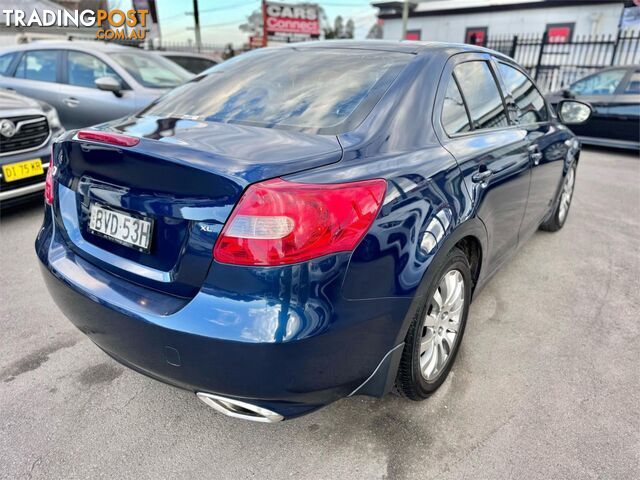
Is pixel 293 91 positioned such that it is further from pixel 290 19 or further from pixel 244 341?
pixel 290 19

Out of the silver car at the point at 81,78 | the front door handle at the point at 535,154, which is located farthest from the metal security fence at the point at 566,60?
the front door handle at the point at 535,154

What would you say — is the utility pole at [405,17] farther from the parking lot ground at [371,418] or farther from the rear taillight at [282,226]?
the rear taillight at [282,226]

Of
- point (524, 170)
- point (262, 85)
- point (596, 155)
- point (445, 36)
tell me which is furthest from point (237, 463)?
point (445, 36)

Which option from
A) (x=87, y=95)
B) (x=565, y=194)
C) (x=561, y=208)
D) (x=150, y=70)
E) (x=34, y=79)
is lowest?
(x=561, y=208)

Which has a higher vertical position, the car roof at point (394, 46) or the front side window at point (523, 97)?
the car roof at point (394, 46)

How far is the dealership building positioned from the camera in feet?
62.1

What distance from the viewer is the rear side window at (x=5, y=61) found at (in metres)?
6.35

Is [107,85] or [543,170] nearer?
[543,170]

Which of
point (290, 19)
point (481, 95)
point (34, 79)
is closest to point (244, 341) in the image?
point (481, 95)

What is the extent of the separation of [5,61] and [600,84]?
9.52 m

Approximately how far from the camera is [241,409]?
1619 mm

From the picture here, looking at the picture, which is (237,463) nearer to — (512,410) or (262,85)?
(512,410)

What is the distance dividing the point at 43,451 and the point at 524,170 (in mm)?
2799

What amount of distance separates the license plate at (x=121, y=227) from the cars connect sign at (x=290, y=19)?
1113 inches
